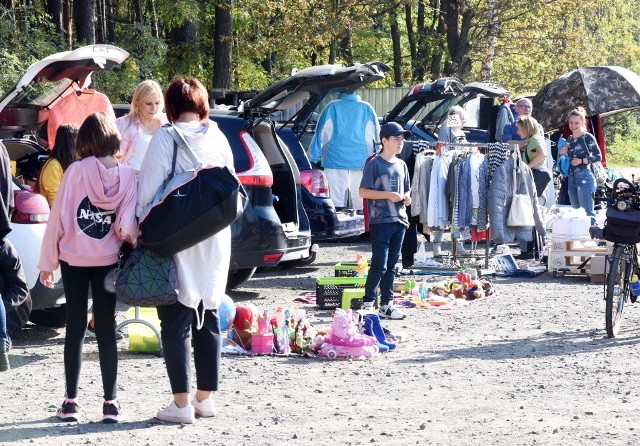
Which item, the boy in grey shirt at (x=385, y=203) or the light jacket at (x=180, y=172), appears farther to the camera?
the boy in grey shirt at (x=385, y=203)

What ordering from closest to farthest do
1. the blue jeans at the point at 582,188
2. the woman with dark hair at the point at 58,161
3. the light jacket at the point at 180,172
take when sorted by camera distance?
the light jacket at the point at 180,172 → the woman with dark hair at the point at 58,161 → the blue jeans at the point at 582,188

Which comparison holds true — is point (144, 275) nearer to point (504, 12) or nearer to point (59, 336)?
point (59, 336)

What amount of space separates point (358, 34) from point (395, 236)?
3040 cm

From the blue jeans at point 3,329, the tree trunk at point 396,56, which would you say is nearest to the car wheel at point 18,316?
the blue jeans at point 3,329

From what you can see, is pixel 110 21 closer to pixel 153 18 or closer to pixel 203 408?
pixel 153 18

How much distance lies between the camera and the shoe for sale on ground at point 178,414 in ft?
22.3

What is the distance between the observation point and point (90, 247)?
22.2 ft

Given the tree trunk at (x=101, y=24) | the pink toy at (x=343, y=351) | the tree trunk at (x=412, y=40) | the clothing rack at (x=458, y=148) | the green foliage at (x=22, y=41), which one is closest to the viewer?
the pink toy at (x=343, y=351)

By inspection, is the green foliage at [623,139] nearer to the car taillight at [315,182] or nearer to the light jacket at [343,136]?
the light jacket at [343,136]

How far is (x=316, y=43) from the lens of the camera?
3219cm

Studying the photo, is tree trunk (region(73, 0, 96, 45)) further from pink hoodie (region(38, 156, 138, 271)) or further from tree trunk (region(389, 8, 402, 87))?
pink hoodie (region(38, 156, 138, 271))

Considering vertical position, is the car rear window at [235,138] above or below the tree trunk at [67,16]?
below

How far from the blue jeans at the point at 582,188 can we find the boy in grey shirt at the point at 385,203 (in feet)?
19.1

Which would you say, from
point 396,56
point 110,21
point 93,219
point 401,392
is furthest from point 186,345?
point 396,56
